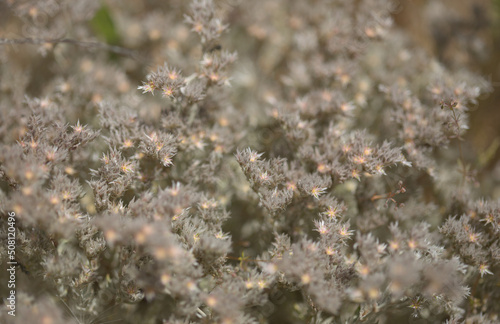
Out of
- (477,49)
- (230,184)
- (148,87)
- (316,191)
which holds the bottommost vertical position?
(230,184)

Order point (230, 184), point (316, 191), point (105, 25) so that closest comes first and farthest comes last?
point (316, 191) → point (230, 184) → point (105, 25)

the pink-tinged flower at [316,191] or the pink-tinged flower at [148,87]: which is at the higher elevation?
the pink-tinged flower at [148,87]

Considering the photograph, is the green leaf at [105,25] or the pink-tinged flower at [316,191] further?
the green leaf at [105,25]

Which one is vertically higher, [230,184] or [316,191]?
[316,191]

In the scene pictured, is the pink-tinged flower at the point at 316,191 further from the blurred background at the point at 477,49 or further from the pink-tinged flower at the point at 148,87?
the blurred background at the point at 477,49

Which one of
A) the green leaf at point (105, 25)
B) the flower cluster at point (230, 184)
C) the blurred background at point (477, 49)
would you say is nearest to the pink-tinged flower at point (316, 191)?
the flower cluster at point (230, 184)

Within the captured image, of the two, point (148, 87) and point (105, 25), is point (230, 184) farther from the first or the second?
point (105, 25)

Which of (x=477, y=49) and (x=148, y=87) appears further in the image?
(x=477, y=49)

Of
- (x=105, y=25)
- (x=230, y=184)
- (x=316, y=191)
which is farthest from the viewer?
(x=105, y=25)

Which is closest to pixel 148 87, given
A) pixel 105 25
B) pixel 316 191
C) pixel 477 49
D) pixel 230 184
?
pixel 230 184

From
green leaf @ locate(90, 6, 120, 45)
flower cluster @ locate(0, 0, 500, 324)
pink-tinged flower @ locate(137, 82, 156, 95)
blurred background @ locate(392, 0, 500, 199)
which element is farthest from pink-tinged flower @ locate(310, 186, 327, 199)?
green leaf @ locate(90, 6, 120, 45)

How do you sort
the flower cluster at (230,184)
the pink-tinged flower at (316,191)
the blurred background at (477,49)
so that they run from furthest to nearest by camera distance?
the blurred background at (477,49)
the pink-tinged flower at (316,191)
the flower cluster at (230,184)

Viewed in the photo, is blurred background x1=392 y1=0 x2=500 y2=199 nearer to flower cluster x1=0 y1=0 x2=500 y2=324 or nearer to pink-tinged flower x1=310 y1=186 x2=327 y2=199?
flower cluster x1=0 y1=0 x2=500 y2=324

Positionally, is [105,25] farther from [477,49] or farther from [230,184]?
[477,49]
